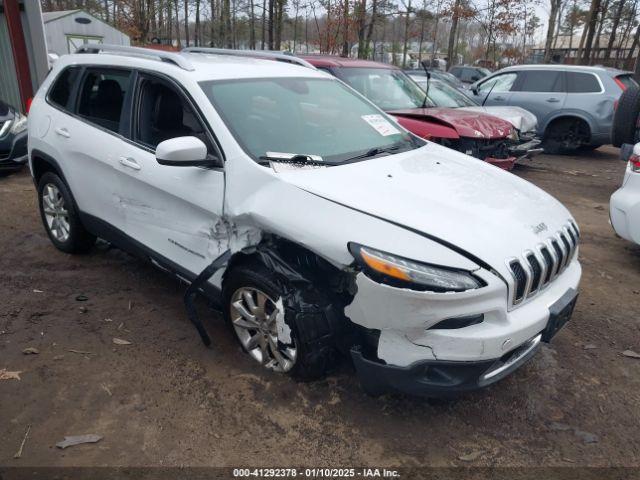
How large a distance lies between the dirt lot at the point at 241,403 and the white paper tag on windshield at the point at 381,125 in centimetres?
168

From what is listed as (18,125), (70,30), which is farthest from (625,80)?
(70,30)

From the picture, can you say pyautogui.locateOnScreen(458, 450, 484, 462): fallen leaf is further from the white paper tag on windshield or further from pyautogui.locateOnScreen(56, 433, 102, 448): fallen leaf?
the white paper tag on windshield

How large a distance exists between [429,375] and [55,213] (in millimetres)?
3623

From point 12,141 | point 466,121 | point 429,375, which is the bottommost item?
point 12,141

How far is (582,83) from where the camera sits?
9883 mm

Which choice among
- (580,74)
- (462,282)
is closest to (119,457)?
(462,282)

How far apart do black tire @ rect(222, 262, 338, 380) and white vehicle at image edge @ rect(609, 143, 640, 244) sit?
3041mm

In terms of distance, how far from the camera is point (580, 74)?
391 inches

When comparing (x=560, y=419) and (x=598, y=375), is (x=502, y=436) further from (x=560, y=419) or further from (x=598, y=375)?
(x=598, y=375)

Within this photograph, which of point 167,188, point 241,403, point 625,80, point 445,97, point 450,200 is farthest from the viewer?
point 625,80

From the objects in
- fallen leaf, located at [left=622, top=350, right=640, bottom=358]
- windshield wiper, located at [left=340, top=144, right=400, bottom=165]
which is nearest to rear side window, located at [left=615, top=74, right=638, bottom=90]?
fallen leaf, located at [left=622, top=350, right=640, bottom=358]

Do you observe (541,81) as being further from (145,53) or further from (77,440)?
(77,440)

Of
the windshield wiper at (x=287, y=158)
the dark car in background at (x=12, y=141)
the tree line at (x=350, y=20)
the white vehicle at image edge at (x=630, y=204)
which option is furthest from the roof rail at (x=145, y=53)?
the tree line at (x=350, y=20)

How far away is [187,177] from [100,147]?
1.05 meters
